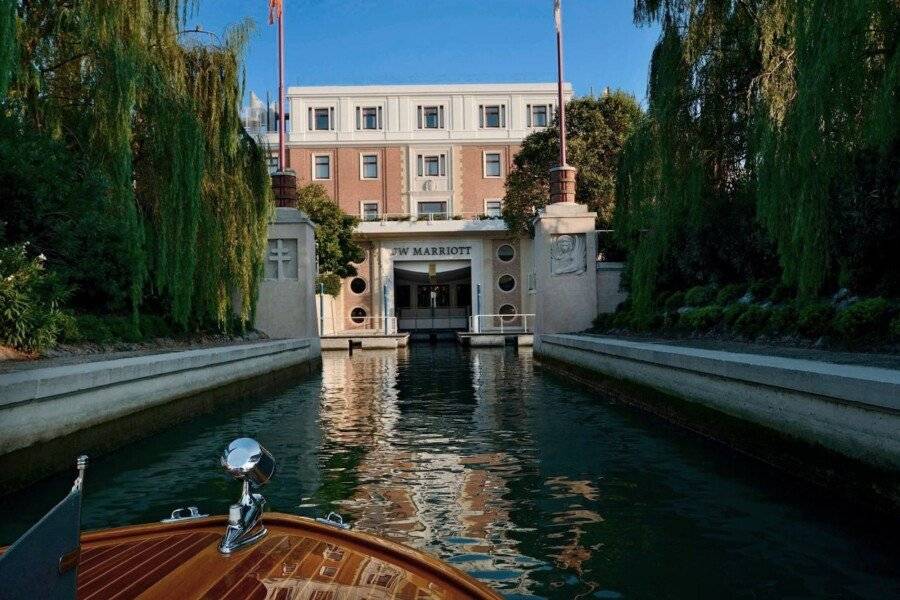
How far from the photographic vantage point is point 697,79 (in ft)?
38.8

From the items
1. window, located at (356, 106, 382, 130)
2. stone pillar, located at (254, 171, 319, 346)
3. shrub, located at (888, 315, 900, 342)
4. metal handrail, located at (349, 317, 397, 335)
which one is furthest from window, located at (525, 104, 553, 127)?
shrub, located at (888, 315, 900, 342)

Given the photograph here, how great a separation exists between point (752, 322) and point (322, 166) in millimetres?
32648

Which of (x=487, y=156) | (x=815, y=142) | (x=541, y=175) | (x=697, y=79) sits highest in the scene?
(x=487, y=156)

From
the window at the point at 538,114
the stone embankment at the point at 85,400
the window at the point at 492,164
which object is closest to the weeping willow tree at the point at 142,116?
the stone embankment at the point at 85,400

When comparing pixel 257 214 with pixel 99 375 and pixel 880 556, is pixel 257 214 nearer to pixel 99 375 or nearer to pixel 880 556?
pixel 99 375

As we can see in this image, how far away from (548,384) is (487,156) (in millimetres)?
29286

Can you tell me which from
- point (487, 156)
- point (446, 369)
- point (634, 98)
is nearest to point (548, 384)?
point (446, 369)

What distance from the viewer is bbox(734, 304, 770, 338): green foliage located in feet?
35.6

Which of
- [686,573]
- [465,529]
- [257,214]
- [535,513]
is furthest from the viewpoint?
[257,214]

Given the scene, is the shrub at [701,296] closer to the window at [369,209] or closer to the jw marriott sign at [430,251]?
the jw marriott sign at [430,251]

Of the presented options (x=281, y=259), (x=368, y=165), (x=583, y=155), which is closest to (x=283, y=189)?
(x=281, y=259)

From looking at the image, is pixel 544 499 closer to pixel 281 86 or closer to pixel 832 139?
pixel 832 139

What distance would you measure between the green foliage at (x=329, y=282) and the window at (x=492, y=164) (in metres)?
11.1

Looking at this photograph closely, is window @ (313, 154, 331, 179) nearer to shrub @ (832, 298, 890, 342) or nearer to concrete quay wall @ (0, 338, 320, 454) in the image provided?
concrete quay wall @ (0, 338, 320, 454)
